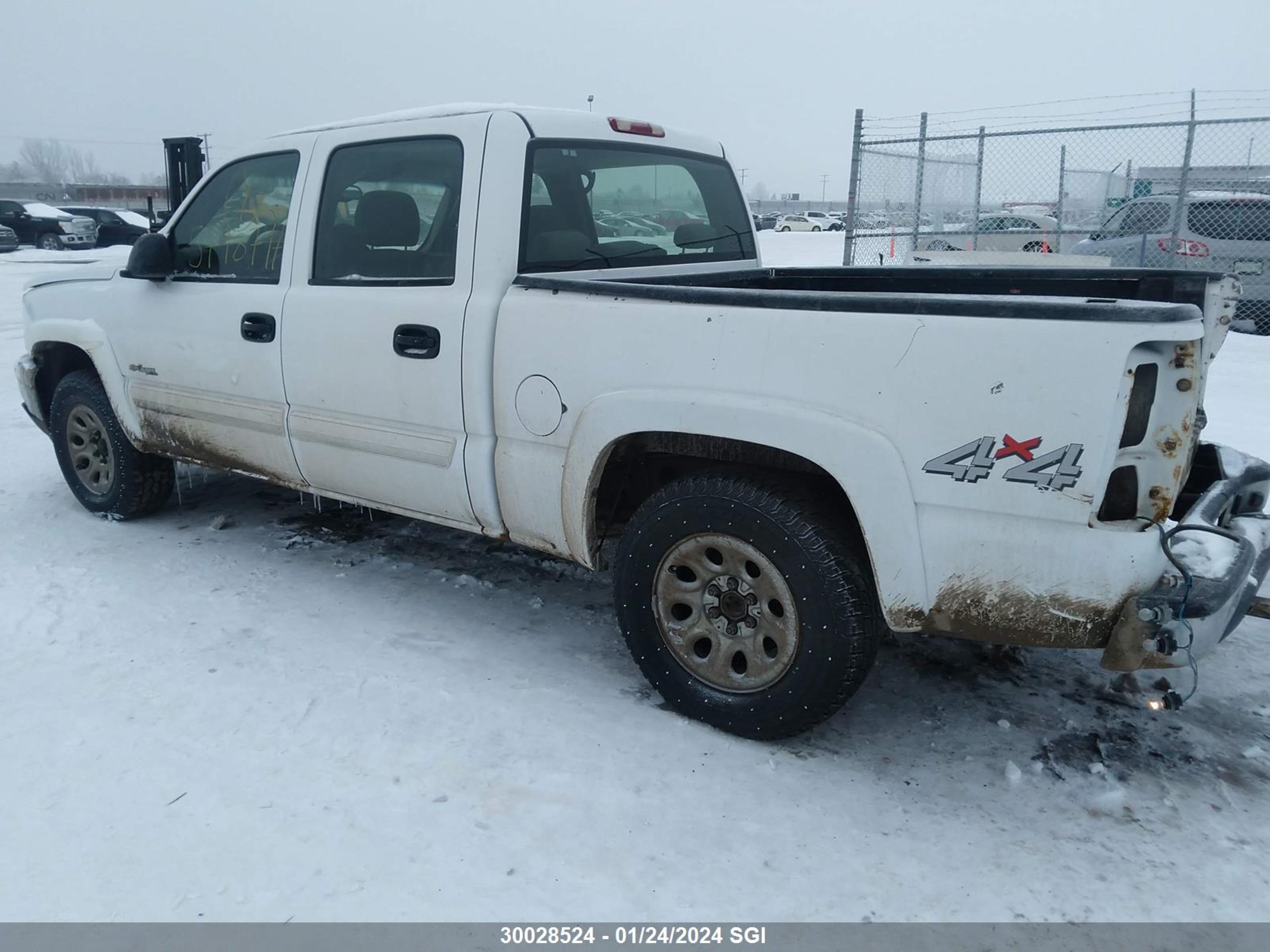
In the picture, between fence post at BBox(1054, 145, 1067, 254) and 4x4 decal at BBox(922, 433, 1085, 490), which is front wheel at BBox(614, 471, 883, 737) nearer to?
4x4 decal at BBox(922, 433, 1085, 490)

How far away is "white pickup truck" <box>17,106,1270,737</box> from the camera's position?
2494 mm

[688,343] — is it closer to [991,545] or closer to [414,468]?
[991,545]

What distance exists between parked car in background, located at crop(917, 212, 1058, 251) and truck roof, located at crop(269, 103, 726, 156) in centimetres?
856

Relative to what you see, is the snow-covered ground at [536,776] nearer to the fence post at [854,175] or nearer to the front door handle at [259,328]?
the front door handle at [259,328]

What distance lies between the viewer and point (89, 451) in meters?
5.34

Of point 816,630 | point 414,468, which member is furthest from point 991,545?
point 414,468

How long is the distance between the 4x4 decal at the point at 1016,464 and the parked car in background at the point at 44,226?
32898 mm

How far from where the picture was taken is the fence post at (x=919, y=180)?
11.0 m

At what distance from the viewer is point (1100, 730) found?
3.23 meters

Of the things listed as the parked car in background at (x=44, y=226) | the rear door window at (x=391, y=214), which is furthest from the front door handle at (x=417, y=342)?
the parked car in background at (x=44, y=226)

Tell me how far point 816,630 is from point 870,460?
1.78ft

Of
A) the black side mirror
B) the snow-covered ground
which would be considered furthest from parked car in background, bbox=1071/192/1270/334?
the black side mirror

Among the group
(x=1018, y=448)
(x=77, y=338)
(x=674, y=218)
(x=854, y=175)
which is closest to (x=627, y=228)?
(x=674, y=218)

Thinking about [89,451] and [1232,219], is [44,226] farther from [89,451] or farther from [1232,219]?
[1232,219]
